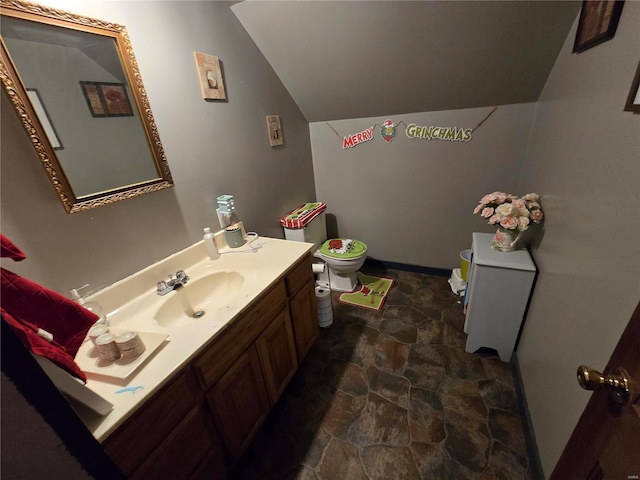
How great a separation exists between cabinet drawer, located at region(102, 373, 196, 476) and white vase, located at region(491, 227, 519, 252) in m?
1.68

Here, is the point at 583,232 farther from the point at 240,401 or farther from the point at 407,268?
the point at 407,268

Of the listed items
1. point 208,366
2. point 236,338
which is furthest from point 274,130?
point 208,366

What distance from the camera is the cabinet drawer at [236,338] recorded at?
937 millimetres

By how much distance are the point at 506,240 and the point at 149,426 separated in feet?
5.93

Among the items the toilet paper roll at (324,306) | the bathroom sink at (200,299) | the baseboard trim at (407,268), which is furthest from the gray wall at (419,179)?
the bathroom sink at (200,299)

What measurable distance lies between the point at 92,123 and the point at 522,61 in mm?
2121

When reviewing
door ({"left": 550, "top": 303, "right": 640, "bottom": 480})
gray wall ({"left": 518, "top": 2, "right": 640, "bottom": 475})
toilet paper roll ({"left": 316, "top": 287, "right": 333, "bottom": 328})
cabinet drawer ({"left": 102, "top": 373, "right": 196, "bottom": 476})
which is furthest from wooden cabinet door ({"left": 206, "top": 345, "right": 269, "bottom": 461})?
gray wall ({"left": 518, "top": 2, "right": 640, "bottom": 475})

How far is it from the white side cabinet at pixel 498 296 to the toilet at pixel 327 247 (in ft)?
2.79

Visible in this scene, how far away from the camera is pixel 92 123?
0.98 metres

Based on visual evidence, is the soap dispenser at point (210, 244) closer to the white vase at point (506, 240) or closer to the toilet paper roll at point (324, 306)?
the toilet paper roll at point (324, 306)

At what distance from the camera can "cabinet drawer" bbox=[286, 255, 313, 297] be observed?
137 centimetres

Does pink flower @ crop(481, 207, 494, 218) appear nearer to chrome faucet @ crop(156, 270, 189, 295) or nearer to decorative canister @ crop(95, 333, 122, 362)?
chrome faucet @ crop(156, 270, 189, 295)

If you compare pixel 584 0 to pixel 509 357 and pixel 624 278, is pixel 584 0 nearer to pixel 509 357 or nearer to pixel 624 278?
pixel 624 278

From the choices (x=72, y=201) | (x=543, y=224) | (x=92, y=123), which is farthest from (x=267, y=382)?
(x=543, y=224)
